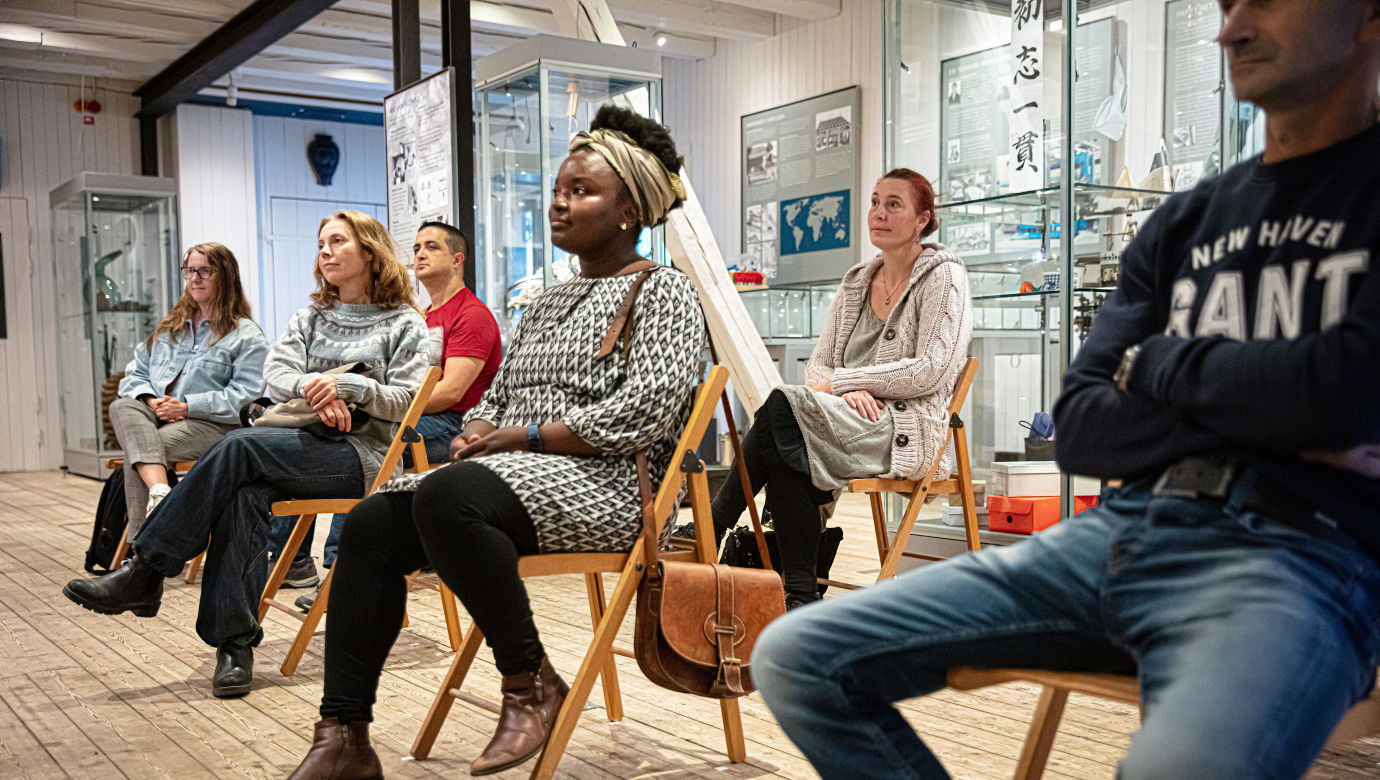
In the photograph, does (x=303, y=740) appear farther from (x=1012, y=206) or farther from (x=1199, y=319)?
(x=1012, y=206)

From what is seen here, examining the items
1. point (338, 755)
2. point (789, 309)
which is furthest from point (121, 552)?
point (789, 309)

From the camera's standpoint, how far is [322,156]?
11727mm

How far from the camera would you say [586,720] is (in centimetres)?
269

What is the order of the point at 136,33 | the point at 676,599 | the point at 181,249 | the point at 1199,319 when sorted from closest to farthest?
the point at 1199,319 → the point at 676,599 → the point at 136,33 → the point at 181,249

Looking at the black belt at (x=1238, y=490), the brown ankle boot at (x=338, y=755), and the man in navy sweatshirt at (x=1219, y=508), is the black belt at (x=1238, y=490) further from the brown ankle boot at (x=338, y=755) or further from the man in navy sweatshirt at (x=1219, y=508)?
the brown ankle boot at (x=338, y=755)

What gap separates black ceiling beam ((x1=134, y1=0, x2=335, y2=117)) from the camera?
7.89 metres

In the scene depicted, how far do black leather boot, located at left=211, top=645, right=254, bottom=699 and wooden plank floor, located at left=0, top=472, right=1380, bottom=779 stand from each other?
0.09 feet

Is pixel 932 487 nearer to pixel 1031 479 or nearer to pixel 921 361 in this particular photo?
pixel 921 361

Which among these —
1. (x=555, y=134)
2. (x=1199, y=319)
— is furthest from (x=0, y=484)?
(x=1199, y=319)

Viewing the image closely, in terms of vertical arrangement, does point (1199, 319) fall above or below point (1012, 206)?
below

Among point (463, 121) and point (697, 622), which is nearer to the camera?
point (697, 622)

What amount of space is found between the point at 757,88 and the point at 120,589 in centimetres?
783

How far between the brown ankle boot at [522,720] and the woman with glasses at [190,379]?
260 centimetres

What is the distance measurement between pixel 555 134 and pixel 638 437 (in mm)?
3565
